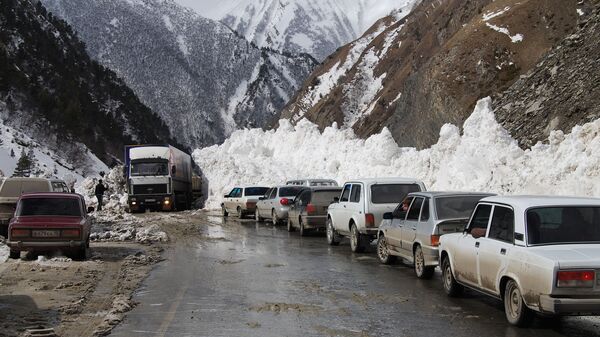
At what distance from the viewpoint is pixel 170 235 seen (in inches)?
876

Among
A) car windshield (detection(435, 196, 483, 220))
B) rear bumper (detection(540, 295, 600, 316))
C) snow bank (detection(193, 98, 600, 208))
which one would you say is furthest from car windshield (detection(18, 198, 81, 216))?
snow bank (detection(193, 98, 600, 208))

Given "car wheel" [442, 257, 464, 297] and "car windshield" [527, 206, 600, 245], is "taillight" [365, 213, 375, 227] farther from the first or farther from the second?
"car windshield" [527, 206, 600, 245]

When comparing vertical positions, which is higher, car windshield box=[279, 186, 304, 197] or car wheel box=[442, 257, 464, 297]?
car windshield box=[279, 186, 304, 197]

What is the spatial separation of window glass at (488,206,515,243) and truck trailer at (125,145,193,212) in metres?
31.8

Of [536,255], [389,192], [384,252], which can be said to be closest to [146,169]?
[389,192]

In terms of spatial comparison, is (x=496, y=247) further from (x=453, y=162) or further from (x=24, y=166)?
(x=24, y=166)

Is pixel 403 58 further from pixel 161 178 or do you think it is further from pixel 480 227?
pixel 480 227

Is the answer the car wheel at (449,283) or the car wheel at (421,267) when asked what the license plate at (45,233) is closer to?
the car wheel at (421,267)

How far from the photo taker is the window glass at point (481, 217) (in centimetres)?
929

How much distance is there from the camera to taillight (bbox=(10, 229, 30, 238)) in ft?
47.8

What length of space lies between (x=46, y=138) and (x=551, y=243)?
232ft

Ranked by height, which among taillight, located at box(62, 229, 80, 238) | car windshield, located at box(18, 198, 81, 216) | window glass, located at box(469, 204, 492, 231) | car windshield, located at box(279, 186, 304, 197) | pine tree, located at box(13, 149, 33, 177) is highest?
pine tree, located at box(13, 149, 33, 177)

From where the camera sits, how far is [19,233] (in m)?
14.6

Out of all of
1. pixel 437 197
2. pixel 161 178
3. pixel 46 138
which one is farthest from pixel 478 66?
pixel 46 138
